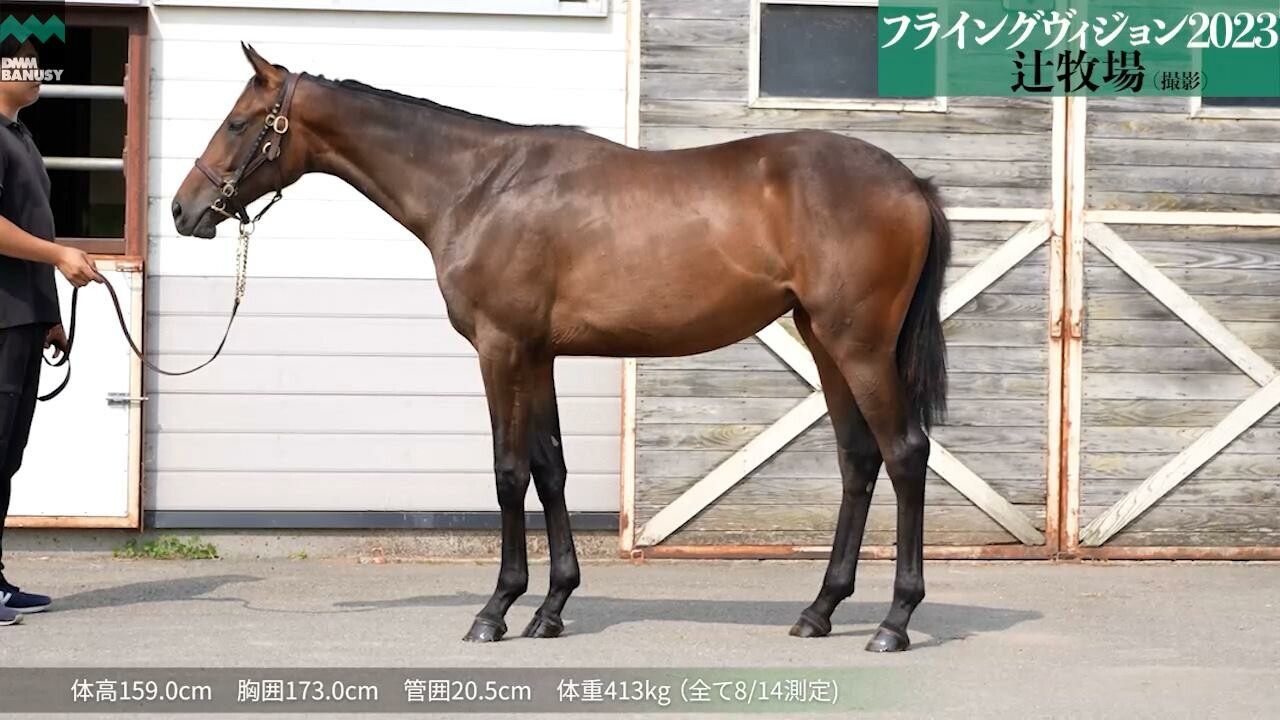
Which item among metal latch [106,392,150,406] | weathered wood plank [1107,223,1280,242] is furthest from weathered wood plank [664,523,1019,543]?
metal latch [106,392,150,406]

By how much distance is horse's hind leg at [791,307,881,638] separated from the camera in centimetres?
621

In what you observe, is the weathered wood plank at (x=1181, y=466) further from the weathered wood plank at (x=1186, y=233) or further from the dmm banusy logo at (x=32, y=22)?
the dmm banusy logo at (x=32, y=22)

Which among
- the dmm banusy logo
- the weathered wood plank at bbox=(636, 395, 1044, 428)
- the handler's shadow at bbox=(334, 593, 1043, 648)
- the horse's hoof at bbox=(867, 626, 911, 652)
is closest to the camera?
the horse's hoof at bbox=(867, 626, 911, 652)

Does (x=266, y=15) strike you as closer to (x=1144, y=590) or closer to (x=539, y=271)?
(x=539, y=271)

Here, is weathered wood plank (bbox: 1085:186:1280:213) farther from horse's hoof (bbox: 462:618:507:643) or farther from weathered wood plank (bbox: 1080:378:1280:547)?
horse's hoof (bbox: 462:618:507:643)

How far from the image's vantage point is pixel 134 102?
7.89 metres

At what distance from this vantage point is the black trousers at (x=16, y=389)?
244 inches

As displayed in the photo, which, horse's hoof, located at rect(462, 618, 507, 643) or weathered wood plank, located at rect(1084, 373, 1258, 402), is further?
weathered wood plank, located at rect(1084, 373, 1258, 402)

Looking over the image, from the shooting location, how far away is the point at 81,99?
8.34 m

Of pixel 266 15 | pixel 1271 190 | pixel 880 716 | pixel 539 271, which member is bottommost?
pixel 880 716

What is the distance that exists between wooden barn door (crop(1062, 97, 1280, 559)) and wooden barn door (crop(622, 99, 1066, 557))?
144 mm

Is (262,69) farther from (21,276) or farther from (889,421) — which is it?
(889,421)

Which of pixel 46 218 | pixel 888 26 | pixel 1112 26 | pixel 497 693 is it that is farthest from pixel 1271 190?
pixel 46 218

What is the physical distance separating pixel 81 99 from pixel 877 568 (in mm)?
4452
